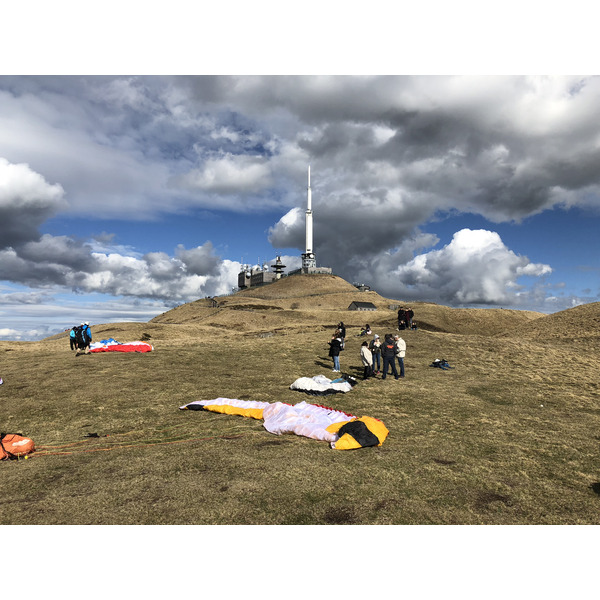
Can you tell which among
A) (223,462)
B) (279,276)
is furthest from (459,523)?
(279,276)

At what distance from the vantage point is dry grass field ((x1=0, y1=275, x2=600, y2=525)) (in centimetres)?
619

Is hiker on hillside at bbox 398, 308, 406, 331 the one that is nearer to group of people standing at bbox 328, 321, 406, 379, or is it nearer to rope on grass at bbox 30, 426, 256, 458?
group of people standing at bbox 328, 321, 406, 379

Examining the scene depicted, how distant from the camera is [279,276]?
520ft

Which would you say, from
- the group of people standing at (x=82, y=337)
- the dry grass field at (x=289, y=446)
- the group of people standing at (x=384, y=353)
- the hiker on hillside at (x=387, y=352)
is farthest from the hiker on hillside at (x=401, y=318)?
the group of people standing at (x=82, y=337)

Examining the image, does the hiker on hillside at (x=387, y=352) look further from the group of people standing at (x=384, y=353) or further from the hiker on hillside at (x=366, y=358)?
the hiker on hillside at (x=366, y=358)

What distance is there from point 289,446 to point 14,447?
6824 mm

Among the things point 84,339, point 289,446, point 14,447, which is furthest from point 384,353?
point 84,339

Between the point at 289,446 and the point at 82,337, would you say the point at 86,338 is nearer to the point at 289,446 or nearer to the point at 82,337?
the point at 82,337

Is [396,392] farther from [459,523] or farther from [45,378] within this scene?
[45,378]

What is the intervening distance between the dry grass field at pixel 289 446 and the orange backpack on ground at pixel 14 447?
33 cm

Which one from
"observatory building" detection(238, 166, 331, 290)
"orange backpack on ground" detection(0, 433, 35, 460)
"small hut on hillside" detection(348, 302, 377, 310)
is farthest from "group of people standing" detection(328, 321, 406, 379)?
"observatory building" detection(238, 166, 331, 290)

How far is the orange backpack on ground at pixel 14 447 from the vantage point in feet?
29.1

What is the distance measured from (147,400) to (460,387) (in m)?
14.1

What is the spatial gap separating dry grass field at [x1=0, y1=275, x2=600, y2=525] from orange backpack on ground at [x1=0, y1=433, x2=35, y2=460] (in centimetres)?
33
